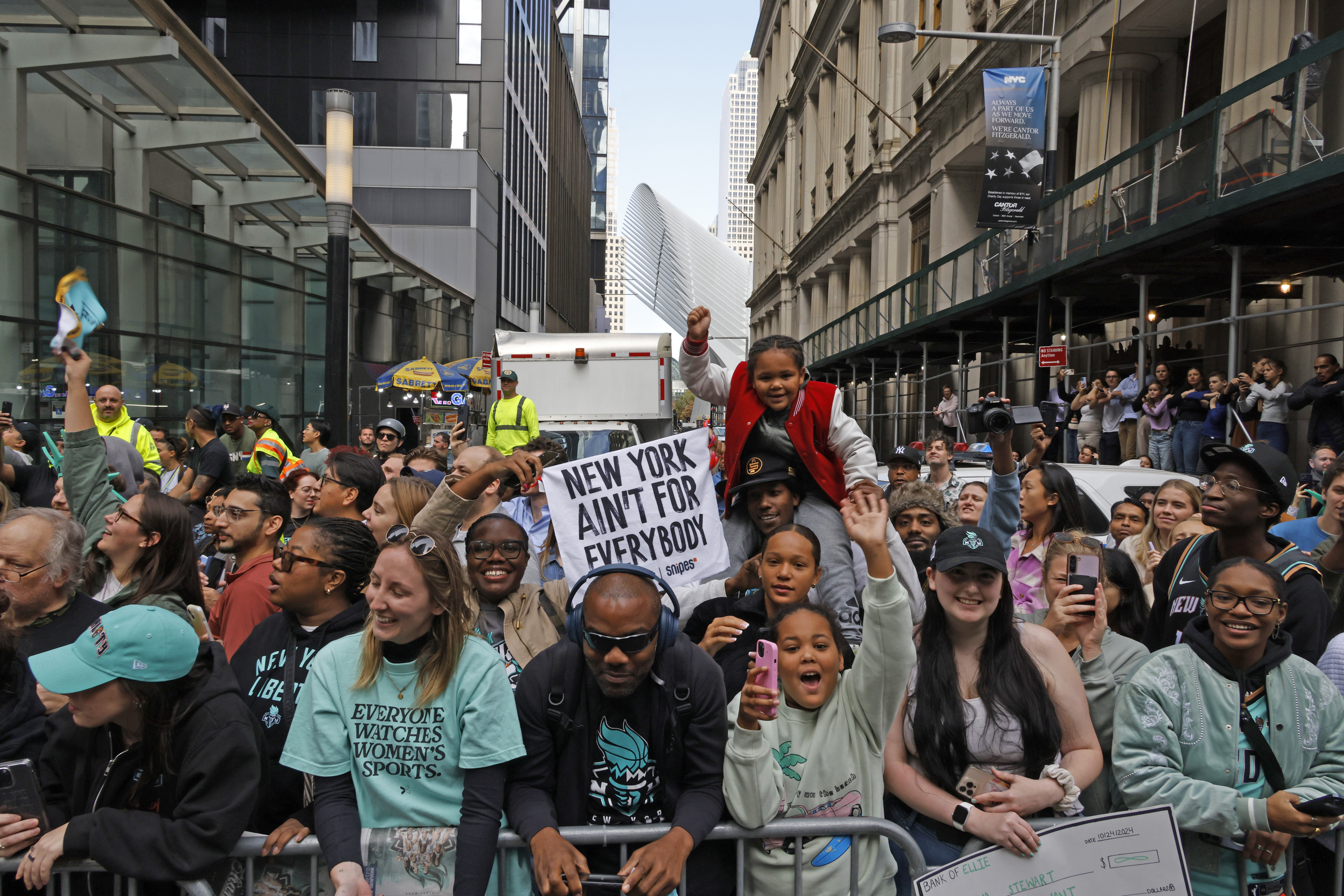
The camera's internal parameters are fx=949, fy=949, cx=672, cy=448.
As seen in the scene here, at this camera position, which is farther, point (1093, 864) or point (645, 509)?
point (645, 509)

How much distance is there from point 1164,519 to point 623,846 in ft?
12.6

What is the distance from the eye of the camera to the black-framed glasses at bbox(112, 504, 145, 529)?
3.91 metres

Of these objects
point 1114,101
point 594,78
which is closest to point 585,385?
point 1114,101

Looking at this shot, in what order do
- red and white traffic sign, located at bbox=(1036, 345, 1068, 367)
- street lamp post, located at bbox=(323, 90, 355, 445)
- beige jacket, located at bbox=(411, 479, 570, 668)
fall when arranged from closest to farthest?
1. beige jacket, located at bbox=(411, 479, 570, 668)
2. street lamp post, located at bbox=(323, 90, 355, 445)
3. red and white traffic sign, located at bbox=(1036, 345, 1068, 367)

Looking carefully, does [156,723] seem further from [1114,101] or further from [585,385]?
[1114,101]

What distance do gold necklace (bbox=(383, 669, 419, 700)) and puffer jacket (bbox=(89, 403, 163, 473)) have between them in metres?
5.45

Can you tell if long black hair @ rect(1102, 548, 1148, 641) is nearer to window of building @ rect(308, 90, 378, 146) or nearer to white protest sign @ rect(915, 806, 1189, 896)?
white protest sign @ rect(915, 806, 1189, 896)

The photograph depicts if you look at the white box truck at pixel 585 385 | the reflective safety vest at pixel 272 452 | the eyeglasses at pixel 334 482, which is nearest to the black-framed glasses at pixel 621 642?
the eyeglasses at pixel 334 482

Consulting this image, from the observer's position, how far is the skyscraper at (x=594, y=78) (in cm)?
11488

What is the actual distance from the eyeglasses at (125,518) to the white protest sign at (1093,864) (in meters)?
3.36

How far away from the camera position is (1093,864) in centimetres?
289

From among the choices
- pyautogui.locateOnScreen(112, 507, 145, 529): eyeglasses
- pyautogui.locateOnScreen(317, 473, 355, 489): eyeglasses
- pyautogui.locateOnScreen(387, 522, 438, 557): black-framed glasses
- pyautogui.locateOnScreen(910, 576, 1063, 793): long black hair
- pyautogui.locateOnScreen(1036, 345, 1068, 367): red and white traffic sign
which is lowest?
pyautogui.locateOnScreen(910, 576, 1063, 793): long black hair

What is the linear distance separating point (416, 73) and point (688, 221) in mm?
51944

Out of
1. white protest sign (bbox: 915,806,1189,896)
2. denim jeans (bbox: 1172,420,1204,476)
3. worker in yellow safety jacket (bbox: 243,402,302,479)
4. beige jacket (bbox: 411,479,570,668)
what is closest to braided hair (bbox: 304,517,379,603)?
beige jacket (bbox: 411,479,570,668)
